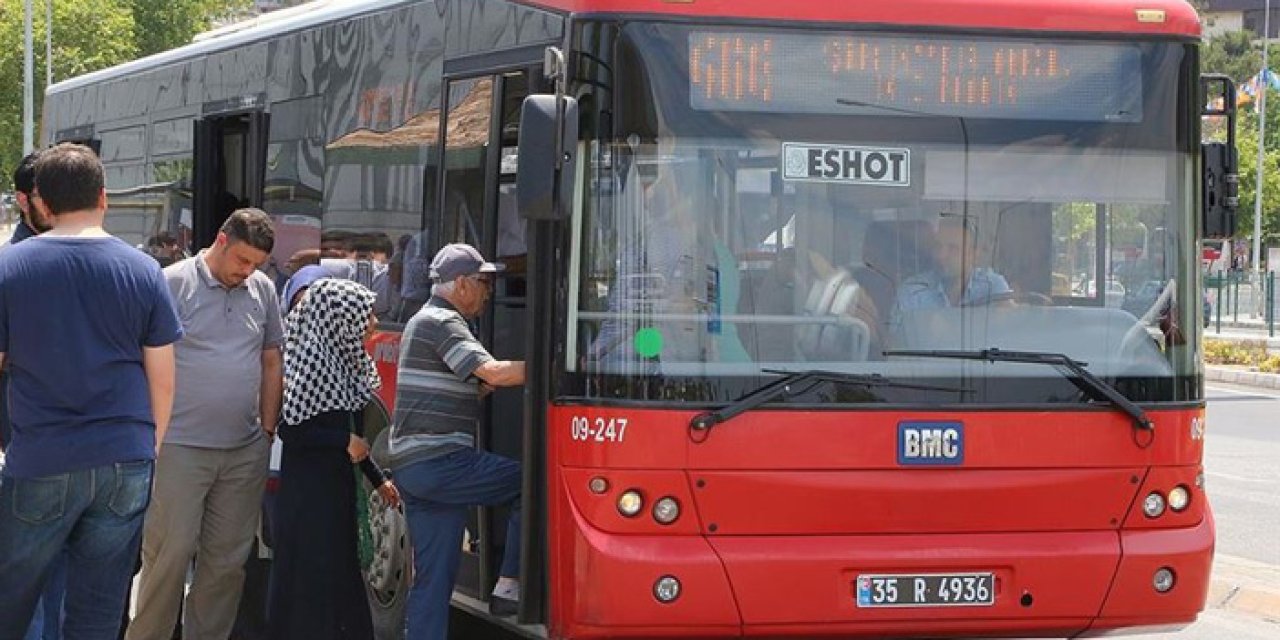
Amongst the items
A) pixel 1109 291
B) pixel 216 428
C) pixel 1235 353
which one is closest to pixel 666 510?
pixel 1109 291

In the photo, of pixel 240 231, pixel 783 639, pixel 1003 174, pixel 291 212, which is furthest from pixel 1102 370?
pixel 291 212

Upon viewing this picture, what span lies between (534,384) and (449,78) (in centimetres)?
166

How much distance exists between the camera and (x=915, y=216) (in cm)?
707

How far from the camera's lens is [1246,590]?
10234 mm

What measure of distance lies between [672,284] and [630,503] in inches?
29.8

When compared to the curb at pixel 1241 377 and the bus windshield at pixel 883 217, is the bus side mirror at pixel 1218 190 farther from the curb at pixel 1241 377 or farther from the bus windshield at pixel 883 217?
the curb at pixel 1241 377

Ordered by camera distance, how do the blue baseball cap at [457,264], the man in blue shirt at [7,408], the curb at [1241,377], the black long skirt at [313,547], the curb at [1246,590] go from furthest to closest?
the curb at [1241,377] → the curb at [1246,590] → the black long skirt at [313,547] → the blue baseball cap at [457,264] → the man in blue shirt at [7,408]

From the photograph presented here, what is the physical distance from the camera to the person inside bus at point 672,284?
22.6 feet

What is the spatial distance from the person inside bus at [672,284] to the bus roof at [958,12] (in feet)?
1.78

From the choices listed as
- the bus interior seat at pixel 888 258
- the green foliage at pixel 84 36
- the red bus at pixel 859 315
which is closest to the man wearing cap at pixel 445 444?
the red bus at pixel 859 315

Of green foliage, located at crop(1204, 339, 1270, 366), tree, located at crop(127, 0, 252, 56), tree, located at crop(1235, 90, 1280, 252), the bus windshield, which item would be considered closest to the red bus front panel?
the bus windshield

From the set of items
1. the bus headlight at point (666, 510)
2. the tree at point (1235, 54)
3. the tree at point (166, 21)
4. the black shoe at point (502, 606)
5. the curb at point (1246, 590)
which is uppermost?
the tree at point (1235, 54)

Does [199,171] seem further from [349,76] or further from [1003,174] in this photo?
[1003,174]

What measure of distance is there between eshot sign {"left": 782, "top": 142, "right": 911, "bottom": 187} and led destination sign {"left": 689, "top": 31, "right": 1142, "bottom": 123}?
134 mm
